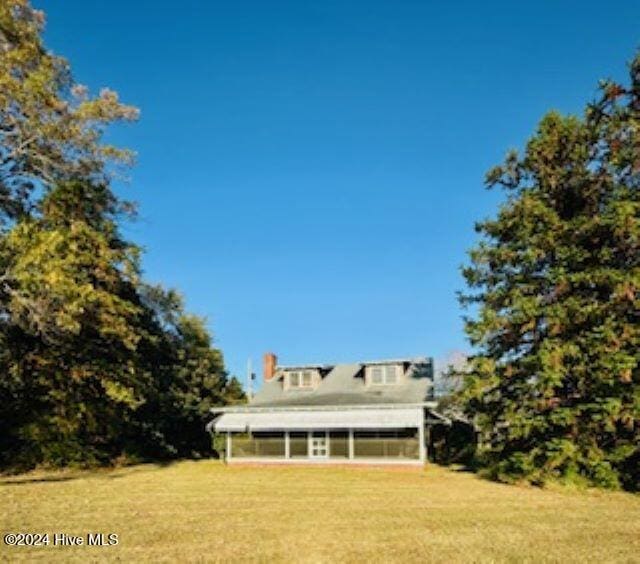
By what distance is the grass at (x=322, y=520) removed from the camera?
9797 mm

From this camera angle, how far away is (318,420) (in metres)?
31.2

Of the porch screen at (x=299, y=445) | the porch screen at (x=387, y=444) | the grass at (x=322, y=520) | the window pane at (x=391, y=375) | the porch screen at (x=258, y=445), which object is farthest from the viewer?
the window pane at (x=391, y=375)

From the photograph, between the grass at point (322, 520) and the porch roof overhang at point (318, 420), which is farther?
the porch roof overhang at point (318, 420)

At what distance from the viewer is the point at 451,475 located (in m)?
26.2

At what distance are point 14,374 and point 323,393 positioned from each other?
647 inches

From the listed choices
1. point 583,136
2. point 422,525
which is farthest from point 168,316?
point 422,525

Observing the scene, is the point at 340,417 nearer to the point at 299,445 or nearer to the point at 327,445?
the point at 327,445

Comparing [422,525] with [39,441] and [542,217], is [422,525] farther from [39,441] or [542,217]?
[39,441]

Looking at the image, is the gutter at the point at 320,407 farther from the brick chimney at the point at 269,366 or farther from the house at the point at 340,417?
the brick chimney at the point at 269,366

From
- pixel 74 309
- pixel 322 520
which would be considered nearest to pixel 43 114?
pixel 74 309

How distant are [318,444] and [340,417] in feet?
8.68

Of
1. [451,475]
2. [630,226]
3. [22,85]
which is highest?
[22,85]

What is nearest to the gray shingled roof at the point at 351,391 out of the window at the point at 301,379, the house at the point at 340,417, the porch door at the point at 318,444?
the house at the point at 340,417

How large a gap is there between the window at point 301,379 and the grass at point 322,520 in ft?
44.3
